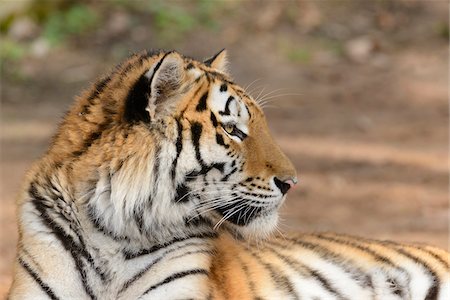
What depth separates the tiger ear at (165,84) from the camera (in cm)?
312

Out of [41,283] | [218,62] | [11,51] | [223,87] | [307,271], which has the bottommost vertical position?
[41,283]

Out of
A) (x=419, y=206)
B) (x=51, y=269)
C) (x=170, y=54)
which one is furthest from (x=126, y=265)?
(x=419, y=206)

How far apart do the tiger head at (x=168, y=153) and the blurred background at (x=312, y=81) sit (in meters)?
2.40

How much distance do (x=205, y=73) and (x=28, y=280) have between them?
99cm

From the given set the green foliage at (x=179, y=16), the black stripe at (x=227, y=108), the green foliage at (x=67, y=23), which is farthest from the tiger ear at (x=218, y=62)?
the green foliage at (x=67, y=23)

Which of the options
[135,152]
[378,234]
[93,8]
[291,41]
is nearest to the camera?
[135,152]

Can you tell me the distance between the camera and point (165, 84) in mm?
3184

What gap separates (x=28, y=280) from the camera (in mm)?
3221

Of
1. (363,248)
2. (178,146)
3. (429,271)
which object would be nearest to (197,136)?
(178,146)

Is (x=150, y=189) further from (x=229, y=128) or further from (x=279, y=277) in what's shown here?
(x=279, y=277)

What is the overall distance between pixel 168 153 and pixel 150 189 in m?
0.14

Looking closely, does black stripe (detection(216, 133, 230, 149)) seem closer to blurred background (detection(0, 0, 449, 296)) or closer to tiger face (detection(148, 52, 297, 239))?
tiger face (detection(148, 52, 297, 239))

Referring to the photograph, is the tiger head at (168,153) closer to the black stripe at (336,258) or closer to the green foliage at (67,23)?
the black stripe at (336,258)

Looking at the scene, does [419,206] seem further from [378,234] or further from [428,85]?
[428,85]
